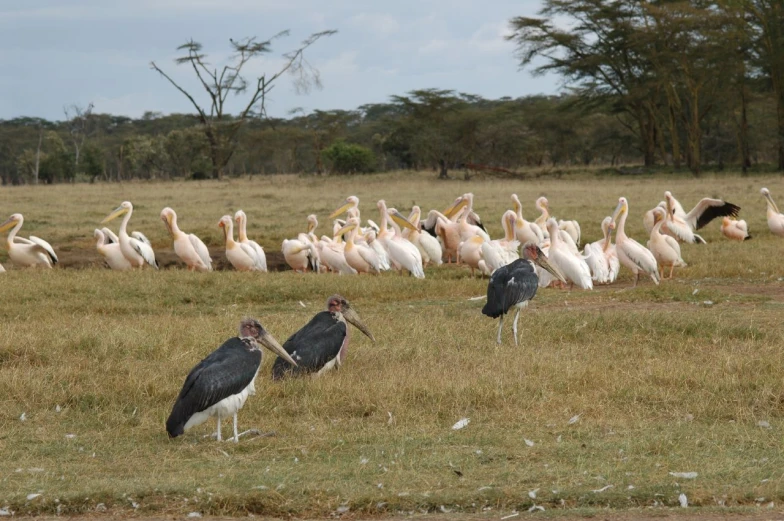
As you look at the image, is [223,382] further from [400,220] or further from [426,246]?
[400,220]

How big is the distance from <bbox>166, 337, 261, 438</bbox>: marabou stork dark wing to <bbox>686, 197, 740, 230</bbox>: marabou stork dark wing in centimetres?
1189

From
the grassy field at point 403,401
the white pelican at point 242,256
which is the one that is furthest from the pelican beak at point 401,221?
the grassy field at point 403,401

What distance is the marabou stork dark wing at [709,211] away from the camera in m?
15.9

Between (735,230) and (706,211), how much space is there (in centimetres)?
55

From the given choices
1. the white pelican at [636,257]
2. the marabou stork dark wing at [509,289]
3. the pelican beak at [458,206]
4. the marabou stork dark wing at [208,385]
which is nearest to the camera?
the marabou stork dark wing at [208,385]

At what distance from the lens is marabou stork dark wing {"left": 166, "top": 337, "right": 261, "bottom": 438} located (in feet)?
17.5

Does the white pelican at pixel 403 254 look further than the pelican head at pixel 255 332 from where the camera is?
Yes

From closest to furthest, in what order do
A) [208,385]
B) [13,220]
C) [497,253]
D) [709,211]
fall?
[208,385] < [497,253] < [13,220] < [709,211]

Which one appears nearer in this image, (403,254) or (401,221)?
(403,254)

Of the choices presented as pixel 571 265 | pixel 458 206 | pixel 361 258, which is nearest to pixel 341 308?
pixel 571 265

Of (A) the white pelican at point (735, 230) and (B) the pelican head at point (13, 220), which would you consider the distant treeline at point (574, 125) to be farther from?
(B) the pelican head at point (13, 220)

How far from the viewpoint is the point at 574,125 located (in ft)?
156

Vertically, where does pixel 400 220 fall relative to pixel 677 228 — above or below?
above

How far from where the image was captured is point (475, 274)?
13664 mm
